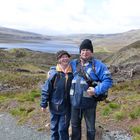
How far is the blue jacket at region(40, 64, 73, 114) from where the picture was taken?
8508 mm

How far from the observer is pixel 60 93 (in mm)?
8602

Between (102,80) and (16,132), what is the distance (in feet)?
16.7

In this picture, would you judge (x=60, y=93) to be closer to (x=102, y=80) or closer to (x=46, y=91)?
(x=46, y=91)

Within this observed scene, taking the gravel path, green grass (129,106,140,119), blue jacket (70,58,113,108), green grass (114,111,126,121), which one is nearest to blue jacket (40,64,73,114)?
blue jacket (70,58,113,108)

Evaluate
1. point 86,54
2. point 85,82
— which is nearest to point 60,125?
point 85,82

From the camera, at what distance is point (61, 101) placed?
8641 millimetres

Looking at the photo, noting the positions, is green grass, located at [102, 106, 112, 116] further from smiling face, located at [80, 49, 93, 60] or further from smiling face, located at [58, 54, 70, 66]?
smiling face, located at [80, 49, 93, 60]

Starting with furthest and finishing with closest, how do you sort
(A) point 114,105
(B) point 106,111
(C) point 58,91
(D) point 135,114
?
(A) point 114,105 < (B) point 106,111 < (D) point 135,114 < (C) point 58,91

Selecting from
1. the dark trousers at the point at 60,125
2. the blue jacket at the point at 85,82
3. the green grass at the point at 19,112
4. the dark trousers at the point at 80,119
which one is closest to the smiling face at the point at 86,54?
the blue jacket at the point at 85,82

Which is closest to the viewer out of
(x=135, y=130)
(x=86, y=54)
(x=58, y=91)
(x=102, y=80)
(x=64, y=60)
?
(x=102, y=80)

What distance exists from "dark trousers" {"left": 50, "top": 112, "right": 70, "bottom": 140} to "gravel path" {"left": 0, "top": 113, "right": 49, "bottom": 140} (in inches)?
96.0

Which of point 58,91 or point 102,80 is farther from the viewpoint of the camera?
point 58,91

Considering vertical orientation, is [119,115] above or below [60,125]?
below

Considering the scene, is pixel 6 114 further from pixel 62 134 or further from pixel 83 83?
pixel 83 83
